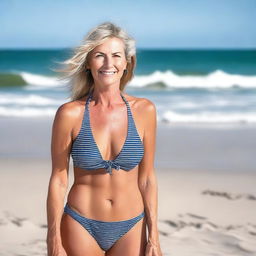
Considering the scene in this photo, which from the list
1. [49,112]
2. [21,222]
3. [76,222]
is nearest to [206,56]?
[49,112]

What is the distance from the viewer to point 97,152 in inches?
117

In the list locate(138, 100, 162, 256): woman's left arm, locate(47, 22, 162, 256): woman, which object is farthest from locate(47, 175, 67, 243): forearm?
locate(138, 100, 162, 256): woman's left arm

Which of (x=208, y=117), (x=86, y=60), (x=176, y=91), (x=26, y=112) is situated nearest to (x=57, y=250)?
(x=86, y=60)

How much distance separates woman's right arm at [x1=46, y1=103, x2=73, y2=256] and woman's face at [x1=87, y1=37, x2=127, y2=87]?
228 millimetres

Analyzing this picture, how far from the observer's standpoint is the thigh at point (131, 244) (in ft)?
10.1

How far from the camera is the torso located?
305cm

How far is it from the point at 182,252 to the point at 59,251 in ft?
7.94

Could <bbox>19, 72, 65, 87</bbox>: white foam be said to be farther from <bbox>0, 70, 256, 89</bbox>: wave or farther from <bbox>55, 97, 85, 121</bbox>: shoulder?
<bbox>55, 97, 85, 121</bbox>: shoulder

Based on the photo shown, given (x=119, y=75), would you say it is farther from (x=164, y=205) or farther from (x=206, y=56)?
(x=206, y=56)

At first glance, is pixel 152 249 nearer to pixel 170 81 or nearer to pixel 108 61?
pixel 108 61

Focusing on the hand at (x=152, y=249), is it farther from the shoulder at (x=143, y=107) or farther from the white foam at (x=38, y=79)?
the white foam at (x=38, y=79)

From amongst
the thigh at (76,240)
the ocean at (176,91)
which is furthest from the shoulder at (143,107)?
the thigh at (76,240)

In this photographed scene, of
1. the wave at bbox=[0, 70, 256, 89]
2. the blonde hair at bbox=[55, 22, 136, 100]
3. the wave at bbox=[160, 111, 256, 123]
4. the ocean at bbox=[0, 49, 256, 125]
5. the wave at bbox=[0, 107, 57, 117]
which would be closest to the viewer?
the blonde hair at bbox=[55, 22, 136, 100]

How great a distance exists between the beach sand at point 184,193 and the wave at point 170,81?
14.4m
